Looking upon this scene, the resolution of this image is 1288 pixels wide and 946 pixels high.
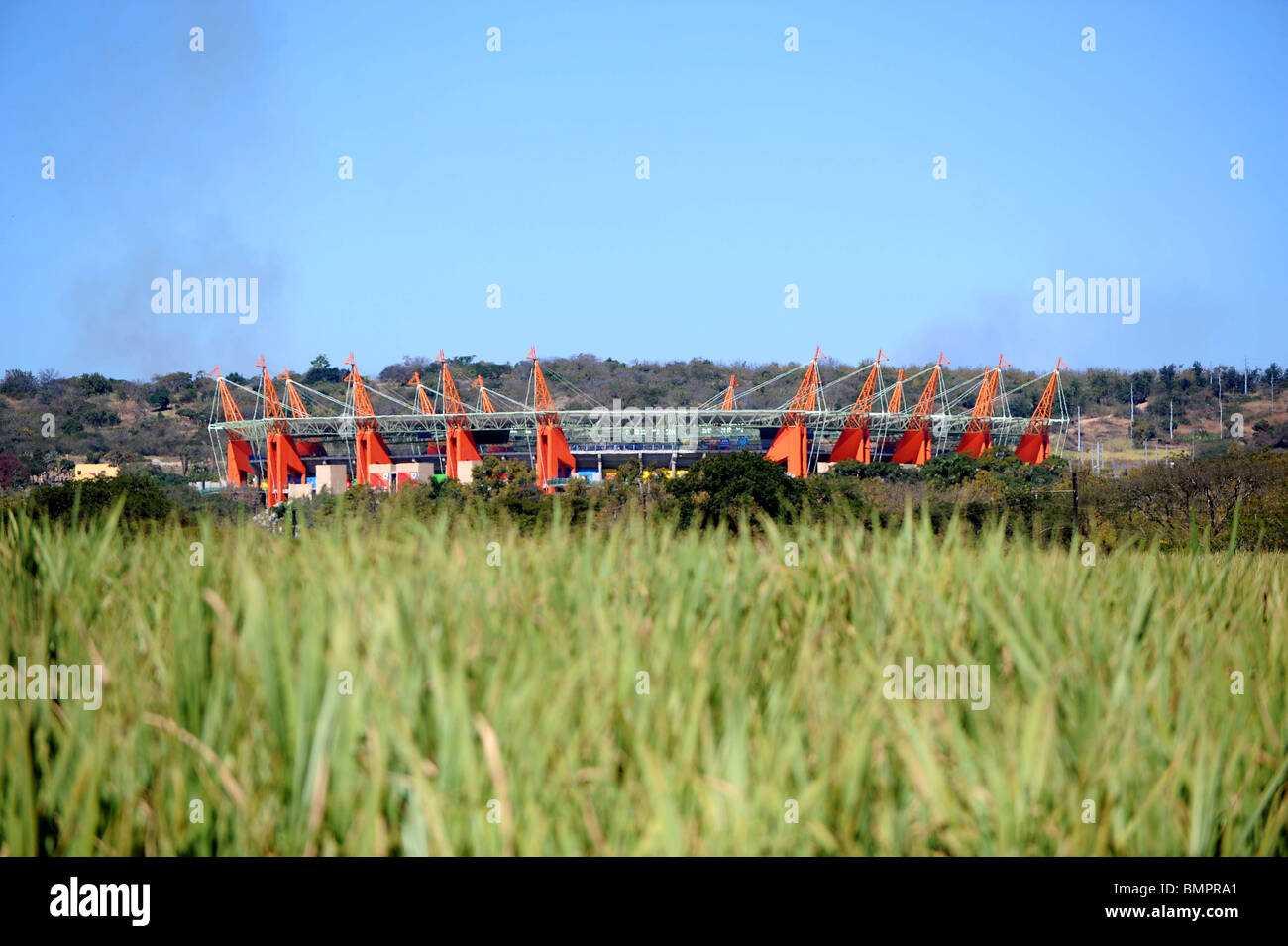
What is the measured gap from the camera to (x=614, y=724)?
278 centimetres

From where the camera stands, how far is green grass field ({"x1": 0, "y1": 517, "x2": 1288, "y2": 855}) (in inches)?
95.9

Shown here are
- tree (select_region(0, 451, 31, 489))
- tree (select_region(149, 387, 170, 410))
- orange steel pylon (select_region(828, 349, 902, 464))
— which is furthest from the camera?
tree (select_region(149, 387, 170, 410))

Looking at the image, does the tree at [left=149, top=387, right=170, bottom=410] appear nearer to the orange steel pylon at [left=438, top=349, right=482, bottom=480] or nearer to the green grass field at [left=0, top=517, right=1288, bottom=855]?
the orange steel pylon at [left=438, top=349, right=482, bottom=480]

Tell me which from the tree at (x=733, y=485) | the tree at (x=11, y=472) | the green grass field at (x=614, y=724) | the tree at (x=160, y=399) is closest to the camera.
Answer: the green grass field at (x=614, y=724)

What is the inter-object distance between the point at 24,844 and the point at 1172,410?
12010cm

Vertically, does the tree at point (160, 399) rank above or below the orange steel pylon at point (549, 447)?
above

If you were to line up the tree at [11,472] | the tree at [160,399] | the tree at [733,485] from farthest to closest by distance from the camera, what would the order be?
the tree at [160,399]
the tree at [11,472]
the tree at [733,485]

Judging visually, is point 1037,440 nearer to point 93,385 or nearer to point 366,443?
point 366,443

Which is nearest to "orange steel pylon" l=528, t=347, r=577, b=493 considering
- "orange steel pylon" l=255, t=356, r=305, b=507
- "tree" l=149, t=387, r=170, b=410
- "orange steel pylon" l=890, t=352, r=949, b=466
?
"orange steel pylon" l=255, t=356, r=305, b=507

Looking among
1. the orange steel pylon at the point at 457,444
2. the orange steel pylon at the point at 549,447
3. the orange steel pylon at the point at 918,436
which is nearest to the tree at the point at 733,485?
the orange steel pylon at the point at 549,447

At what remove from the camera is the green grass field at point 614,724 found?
2.44 m

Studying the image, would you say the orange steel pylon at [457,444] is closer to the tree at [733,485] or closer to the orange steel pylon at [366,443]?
the orange steel pylon at [366,443]

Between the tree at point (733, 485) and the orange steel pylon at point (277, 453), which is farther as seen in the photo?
the orange steel pylon at point (277, 453)

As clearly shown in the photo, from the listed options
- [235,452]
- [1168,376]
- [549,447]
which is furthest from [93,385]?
[1168,376]
